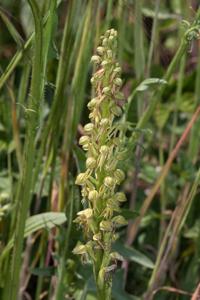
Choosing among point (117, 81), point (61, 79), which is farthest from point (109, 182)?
point (61, 79)

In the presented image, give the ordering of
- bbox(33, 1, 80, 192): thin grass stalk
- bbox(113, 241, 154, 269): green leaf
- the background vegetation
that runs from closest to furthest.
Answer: the background vegetation, bbox(33, 1, 80, 192): thin grass stalk, bbox(113, 241, 154, 269): green leaf

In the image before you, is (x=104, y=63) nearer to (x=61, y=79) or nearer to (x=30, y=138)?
(x=30, y=138)

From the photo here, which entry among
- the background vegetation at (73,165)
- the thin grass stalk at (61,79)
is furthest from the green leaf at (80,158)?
the thin grass stalk at (61,79)

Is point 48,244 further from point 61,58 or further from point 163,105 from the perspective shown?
point 163,105

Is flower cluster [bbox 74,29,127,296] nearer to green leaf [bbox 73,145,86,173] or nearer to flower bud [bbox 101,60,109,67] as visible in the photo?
flower bud [bbox 101,60,109,67]

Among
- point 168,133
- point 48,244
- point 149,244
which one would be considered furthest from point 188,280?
point 168,133

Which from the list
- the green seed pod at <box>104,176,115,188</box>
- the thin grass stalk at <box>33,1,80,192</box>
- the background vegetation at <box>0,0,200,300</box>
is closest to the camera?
the green seed pod at <box>104,176,115,188</box>

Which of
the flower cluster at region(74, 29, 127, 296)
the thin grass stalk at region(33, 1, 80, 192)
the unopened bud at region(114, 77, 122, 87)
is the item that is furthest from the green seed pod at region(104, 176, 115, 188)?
the thin grass stalk at region(33, 1, 80, 192)

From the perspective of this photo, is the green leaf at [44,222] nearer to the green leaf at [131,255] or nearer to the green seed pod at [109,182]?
the green leaf at [131,255]
